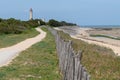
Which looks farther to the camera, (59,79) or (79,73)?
(59,79)

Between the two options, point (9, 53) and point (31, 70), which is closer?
point (31, 70)

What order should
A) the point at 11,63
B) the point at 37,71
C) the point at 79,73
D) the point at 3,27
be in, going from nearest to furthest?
the point at 79,73
the point at 37,71
the point at 11,63
the point at 3,27

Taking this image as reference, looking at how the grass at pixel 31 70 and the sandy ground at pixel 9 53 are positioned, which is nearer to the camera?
the grass at pixel 31 70

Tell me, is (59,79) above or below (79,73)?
below

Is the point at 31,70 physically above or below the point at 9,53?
above

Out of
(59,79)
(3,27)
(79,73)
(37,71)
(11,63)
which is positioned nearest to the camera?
(79,73)

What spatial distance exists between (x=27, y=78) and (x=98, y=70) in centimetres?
252

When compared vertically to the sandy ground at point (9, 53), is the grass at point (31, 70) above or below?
above

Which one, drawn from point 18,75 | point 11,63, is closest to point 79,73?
point 18,75

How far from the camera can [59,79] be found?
14789mm

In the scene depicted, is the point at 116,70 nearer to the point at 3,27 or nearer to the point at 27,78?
the point at 27,78

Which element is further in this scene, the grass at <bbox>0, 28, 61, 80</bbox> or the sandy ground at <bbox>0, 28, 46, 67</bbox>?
the sandy ground at <bbox>0, 28, 46, 67</bbox>

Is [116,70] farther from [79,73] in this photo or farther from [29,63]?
[79,73]

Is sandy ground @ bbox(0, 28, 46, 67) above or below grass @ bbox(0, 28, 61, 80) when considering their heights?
below
